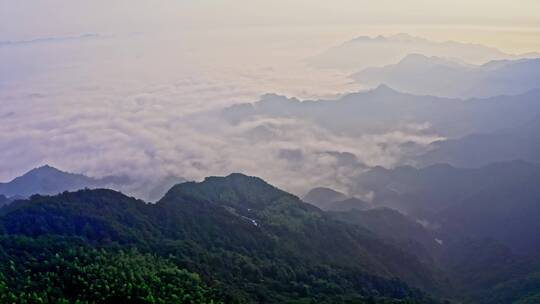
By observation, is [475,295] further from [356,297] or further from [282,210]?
[356,297]

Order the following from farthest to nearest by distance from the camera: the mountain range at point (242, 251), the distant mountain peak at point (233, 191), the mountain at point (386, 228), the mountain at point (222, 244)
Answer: the mountain at point (386, 228), the distant mountain peak at point (233, 191), the mountain at point (222, 244), the mountain range at point (242, 251)

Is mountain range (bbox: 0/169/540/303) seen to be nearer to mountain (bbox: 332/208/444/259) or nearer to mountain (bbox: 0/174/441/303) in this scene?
mountain (bbox: 0/174/441/303)

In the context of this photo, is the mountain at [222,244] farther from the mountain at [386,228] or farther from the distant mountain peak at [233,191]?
the mountain at [386,228]

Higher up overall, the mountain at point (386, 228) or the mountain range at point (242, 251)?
the mountain range at point (242, 251)

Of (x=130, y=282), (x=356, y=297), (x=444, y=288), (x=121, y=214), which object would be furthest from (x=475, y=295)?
(x=130, y=282)

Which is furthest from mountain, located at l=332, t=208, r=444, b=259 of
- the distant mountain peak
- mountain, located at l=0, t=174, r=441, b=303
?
the distant mountain peak

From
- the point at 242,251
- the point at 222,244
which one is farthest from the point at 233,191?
the point at 242,251

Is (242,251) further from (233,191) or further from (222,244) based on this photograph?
(233,191)

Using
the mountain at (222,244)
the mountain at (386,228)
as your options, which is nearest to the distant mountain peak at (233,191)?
the mountain at (222,244)
